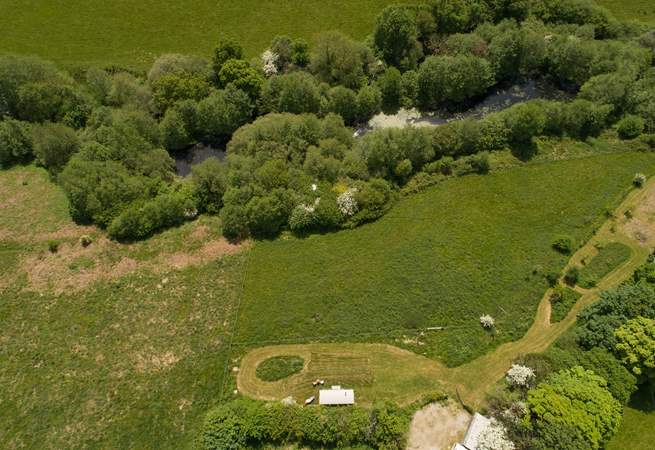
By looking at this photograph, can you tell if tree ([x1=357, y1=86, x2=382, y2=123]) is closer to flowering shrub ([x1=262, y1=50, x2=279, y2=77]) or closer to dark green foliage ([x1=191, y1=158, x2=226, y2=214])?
flowering shrub ([x1=262, y1=50, x2=279, y2=77])

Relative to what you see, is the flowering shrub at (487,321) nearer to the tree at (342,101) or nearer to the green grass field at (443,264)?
the green grass field at (443,264)

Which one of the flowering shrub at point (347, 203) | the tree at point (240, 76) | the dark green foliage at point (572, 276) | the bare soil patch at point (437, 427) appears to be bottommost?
the bare soil patch at point (437, 427)

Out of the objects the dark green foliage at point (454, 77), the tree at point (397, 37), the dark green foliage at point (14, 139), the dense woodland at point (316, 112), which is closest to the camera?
the dense woodland at point (316, 112)

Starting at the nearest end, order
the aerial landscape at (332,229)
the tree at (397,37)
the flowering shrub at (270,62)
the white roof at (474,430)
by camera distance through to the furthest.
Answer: the white roof at (474,430)
the aerial landscape at (332,229)
the tree at (397,37)
the flowering shrub at (270,62)

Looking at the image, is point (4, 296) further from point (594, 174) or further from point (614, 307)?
point (594, 174)

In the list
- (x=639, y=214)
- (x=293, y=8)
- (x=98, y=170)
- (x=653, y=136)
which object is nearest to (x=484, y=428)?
(x=639, y=214)

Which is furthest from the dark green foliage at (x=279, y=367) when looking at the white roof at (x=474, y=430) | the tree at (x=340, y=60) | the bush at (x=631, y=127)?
the bush at (x=631, y=127)

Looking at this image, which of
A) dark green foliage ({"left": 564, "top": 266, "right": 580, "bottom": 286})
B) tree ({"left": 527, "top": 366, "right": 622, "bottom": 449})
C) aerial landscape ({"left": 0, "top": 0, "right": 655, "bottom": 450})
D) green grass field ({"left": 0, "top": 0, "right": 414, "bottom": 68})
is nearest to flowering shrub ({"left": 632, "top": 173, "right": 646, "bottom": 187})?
aerial landscape ({"left": 0, "top": 0, "right": 655, "bottom": 450})
